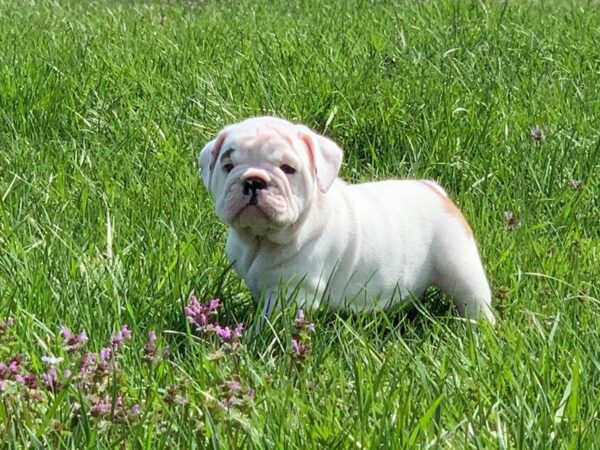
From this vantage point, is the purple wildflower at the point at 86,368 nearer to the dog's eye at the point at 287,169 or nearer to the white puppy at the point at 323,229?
the white puppy at the point at 323,229

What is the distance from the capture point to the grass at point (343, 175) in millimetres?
2160

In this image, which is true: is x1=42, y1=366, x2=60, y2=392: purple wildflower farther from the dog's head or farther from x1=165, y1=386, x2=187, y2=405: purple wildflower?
the dog's head

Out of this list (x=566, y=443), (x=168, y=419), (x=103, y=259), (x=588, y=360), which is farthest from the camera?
(x=103, y=259)

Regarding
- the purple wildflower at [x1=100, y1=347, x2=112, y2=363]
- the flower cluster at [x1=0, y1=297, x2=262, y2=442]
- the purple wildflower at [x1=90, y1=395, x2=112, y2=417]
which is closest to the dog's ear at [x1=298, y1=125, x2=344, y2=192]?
the flower cluster at [x1=0, y1=297, x2=262, y2=442]

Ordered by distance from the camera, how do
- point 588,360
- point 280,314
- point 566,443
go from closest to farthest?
point 566,443 < point 588,360 < point 280,314

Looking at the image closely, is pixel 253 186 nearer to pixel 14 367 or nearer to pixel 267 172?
pixel 267 172

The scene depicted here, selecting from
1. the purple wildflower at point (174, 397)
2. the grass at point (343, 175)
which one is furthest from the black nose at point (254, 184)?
the purple wildflower at point (174, 397)

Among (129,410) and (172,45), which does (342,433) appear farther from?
(172,45)

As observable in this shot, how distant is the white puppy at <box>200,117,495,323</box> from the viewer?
114 inches

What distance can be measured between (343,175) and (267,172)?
155cm

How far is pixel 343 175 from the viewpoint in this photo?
4.39m

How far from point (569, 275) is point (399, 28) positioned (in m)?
3.06

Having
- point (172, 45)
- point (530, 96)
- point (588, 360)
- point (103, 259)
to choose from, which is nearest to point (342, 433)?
point (588, 360)

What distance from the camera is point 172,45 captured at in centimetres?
580
